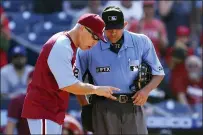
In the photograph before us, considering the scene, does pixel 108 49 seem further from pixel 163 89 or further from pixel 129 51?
pixel 163 89

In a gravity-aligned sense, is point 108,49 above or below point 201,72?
above

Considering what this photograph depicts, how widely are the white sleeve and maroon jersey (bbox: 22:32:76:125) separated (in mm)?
89

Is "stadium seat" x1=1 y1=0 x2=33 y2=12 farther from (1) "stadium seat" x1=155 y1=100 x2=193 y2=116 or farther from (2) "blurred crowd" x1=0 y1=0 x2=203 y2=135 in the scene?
(1) "stadium seat" x1=155 y1=100 x2=193 y2=116

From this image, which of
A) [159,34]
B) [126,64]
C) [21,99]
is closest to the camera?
[126,64]

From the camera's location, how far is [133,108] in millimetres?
5332

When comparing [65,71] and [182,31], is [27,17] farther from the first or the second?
[65,71]

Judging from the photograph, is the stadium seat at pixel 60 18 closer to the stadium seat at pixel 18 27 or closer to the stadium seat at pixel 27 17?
the stadium seat at pixel 27 17

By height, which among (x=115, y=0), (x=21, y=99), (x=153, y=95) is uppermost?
(x=115, y=0)

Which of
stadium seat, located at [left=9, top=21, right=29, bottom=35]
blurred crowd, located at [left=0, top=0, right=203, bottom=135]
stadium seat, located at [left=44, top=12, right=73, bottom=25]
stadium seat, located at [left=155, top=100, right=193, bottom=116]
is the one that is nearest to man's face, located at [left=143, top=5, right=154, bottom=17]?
blurred crowd, located at [left=0, top=0, right=203, bottom=135]

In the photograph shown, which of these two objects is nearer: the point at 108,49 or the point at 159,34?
the point at 108,49

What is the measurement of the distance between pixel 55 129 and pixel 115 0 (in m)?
5.46

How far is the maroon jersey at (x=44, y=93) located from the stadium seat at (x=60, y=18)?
5170mm

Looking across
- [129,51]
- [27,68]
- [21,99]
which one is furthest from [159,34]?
[129,51]

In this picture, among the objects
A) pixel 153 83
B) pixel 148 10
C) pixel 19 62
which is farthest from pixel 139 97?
pixel 148 10
